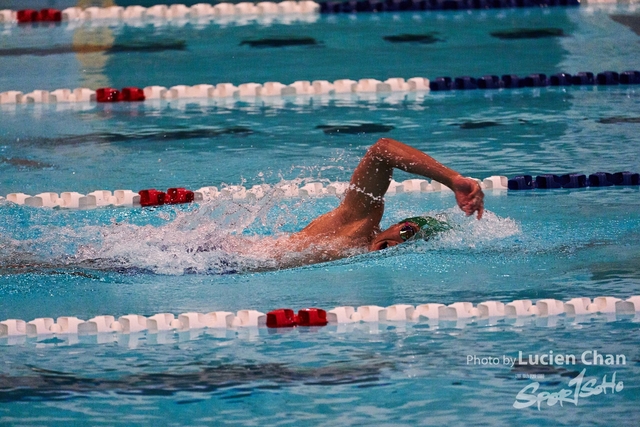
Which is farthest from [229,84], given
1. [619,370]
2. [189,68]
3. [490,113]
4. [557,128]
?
[619,370]

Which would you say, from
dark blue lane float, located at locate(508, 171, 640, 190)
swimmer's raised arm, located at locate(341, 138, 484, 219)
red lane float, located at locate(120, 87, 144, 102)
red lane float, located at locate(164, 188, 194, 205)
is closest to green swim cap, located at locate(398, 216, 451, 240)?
swimmer's raised arm, located at locate(341, 138, 484, 219)

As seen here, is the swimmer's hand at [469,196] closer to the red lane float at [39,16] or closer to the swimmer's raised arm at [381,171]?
the swimmer's raised arm at [381,171]

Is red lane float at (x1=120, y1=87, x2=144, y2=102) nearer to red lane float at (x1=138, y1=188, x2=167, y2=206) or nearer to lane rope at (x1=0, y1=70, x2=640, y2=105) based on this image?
lane rope at (x1=0, y1=70, x2=640, y2=105)

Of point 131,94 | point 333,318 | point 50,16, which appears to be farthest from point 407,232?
point 50,16

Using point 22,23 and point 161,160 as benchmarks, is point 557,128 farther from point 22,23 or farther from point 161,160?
point 22,23

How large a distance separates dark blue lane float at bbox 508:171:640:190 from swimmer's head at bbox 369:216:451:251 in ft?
4.43

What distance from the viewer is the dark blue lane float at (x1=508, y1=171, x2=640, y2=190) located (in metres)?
5.78

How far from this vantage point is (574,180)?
581cm

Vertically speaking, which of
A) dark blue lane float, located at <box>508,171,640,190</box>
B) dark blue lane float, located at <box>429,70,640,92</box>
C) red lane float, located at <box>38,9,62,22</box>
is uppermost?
red lane float, located at <box>38,9,62,22</box>

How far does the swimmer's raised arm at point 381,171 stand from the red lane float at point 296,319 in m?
0.65

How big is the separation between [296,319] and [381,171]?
2.53 ft

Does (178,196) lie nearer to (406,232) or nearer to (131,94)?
(406,232)

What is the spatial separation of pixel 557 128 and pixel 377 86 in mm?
1551

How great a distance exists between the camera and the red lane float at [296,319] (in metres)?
4.09
